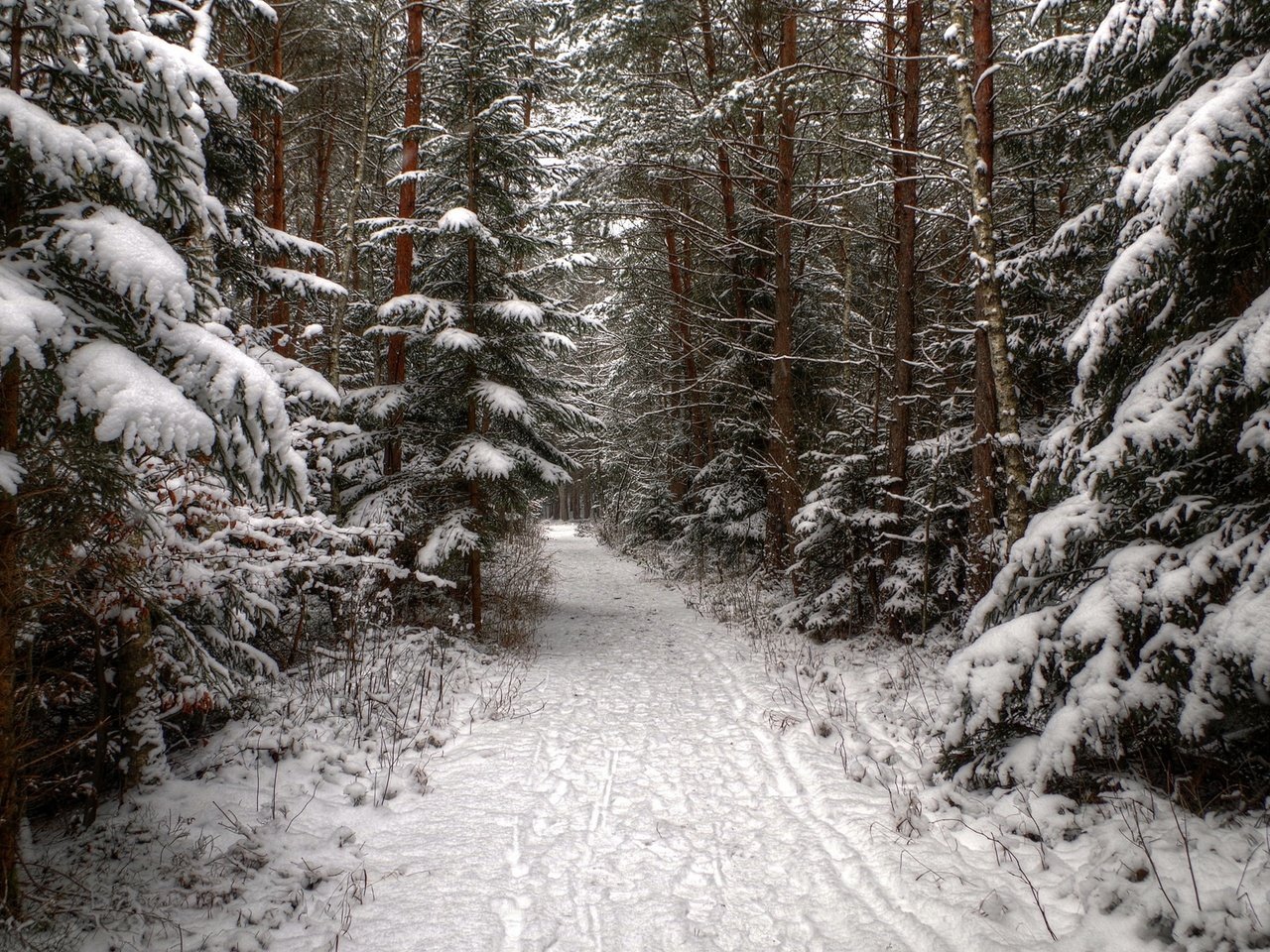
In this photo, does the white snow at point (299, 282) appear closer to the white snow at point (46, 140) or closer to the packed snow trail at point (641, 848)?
the white snow at point (46, 140)

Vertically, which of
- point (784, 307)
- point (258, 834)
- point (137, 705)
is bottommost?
point (258, 834)

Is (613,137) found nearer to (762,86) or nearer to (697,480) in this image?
(762,86)

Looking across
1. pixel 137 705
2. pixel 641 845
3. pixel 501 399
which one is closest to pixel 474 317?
pixel 501 399

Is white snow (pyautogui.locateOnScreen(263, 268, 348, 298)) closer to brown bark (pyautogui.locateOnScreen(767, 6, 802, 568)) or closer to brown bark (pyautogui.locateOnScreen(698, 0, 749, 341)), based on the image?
brown bark (pyautogui.locateOnScreen(698, 0, 749, 341))

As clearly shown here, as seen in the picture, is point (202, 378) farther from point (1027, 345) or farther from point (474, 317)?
point (1027, 345)

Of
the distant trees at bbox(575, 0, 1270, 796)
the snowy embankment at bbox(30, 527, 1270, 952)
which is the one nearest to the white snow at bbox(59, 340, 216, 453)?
the snowy embankment at bbox(30, 527, 1270, 952)

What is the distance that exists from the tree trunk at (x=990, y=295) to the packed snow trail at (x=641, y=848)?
3.12 m

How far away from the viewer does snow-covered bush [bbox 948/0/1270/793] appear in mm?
3135

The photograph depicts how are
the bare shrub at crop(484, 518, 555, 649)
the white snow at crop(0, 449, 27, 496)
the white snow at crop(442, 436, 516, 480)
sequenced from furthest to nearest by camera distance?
1. the bare shrub at crop(484, 518, 555, 649)
2. the white snow at crop(442, 436, 516, 480)
3. the white snow at crop(0, 449, 27, 496)

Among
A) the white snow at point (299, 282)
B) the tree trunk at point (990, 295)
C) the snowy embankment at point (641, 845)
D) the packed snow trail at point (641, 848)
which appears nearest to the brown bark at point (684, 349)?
the white snow at point (299, 282)

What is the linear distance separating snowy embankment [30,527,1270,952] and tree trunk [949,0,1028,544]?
2410 millimetres

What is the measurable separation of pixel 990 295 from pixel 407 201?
893 centimetres

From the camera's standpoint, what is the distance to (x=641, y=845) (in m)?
4.32

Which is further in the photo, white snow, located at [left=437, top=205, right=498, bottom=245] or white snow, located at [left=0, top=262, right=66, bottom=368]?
white snow, located at [left=437, top=205, right=498, bottom=245]
